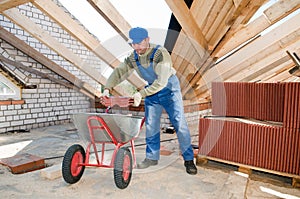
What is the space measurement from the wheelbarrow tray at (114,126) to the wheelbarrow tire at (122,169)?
6.6 inches

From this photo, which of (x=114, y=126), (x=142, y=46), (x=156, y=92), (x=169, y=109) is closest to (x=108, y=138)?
(x=114, y=126)

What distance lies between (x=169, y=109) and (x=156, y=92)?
1.02 ft

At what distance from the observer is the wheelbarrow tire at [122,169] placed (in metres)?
2.09

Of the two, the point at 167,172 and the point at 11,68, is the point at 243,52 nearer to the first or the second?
the point at 167,172

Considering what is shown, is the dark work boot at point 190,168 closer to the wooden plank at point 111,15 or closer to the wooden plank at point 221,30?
the wooden plank at point 221,30

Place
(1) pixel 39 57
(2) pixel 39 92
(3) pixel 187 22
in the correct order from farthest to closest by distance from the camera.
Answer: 1. (2) pixel 39 92
2. (1) pixel 39 57
3. (3) pixel 187 22

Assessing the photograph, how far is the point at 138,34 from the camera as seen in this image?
2322mm

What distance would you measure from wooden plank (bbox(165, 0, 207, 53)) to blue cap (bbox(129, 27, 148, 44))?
0.36 metres

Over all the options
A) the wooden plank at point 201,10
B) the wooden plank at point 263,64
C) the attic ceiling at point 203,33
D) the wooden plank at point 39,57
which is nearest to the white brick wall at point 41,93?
the wooden plank at point 39,57

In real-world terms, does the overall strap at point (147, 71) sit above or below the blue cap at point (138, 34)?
below

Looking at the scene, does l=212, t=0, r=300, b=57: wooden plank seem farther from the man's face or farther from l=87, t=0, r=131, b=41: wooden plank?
l=87, t=0, r=131, b=41: wooden plank

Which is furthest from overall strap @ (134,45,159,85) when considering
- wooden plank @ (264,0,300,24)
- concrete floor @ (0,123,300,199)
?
wooden plank @ (264,0,300,24)

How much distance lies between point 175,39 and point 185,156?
1414mm

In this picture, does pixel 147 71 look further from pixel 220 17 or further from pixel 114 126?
pixel 220 17
